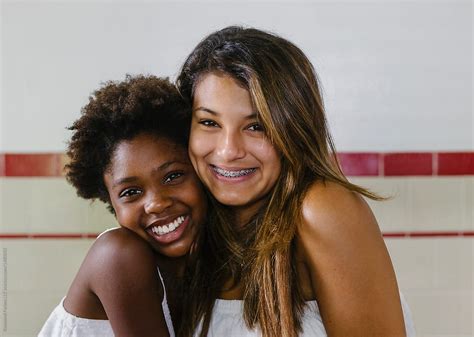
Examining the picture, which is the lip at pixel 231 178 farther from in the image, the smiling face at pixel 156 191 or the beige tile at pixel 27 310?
the beige tile at pixel 27 310

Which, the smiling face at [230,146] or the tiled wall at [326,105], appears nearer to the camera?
the smiling face at [230,146]

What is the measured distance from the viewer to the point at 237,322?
143 cm

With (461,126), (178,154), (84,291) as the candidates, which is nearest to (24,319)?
(84,291)

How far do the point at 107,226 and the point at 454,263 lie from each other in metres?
1.36

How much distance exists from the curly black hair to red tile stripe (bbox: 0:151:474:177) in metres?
0.81

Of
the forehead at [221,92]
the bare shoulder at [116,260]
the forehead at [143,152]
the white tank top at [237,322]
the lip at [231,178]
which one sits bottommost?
the white tank top at [237,322]

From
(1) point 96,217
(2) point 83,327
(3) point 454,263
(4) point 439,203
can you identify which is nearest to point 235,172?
(2) point 83,327

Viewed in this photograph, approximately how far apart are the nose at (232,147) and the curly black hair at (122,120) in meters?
0.19

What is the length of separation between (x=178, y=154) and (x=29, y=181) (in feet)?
3.44

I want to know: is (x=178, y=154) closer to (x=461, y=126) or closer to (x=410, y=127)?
(x=410, y=127)

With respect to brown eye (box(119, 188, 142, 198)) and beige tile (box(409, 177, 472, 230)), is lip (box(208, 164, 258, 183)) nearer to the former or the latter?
brown eye (box(119, 188, 142, 198))

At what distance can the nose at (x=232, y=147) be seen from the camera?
137cm

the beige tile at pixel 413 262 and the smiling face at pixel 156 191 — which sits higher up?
the smiling face at pixel 156 191

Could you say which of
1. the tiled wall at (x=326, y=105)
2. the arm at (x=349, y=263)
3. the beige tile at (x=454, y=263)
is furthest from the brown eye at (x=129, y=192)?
the beige tile at (x=454, y=263)
